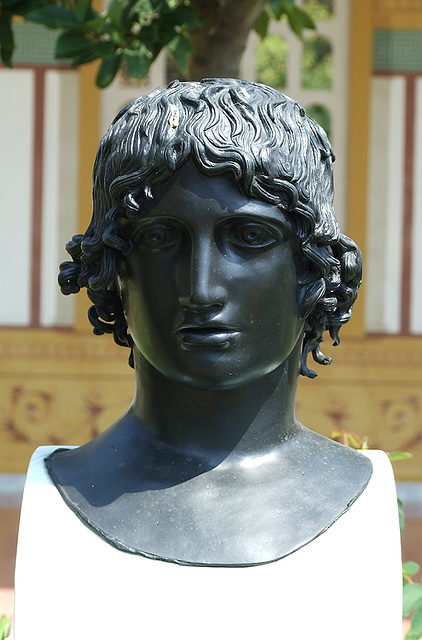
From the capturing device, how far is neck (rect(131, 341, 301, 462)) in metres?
2.15

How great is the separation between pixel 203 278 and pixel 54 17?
127cm

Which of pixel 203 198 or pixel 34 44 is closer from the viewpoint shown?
pixel 203 198

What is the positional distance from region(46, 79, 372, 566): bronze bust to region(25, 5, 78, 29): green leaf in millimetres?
902

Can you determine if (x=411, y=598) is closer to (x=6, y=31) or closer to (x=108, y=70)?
(x=108, y=70)

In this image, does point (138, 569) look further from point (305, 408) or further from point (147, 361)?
point (305, 408)

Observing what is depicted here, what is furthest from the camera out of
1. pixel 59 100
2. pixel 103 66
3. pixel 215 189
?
pixel 59 100

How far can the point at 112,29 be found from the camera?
2992 millimetres

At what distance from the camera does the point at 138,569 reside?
79.8 inches

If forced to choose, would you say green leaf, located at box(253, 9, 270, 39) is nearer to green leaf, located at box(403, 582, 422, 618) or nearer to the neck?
the neck

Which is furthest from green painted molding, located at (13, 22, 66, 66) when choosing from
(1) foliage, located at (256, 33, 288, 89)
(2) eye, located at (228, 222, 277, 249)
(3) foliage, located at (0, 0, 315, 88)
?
(1) foliage, located at (256, 33, 288, 89)

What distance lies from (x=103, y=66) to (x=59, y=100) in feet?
10.3

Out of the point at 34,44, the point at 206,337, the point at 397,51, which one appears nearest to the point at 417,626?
the point at 206,337

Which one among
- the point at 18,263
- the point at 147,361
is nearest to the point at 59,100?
the point at 18,263

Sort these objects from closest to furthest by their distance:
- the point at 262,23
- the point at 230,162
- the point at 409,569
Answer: the point at 230,162, the point at 409,569, the point at 262,23
